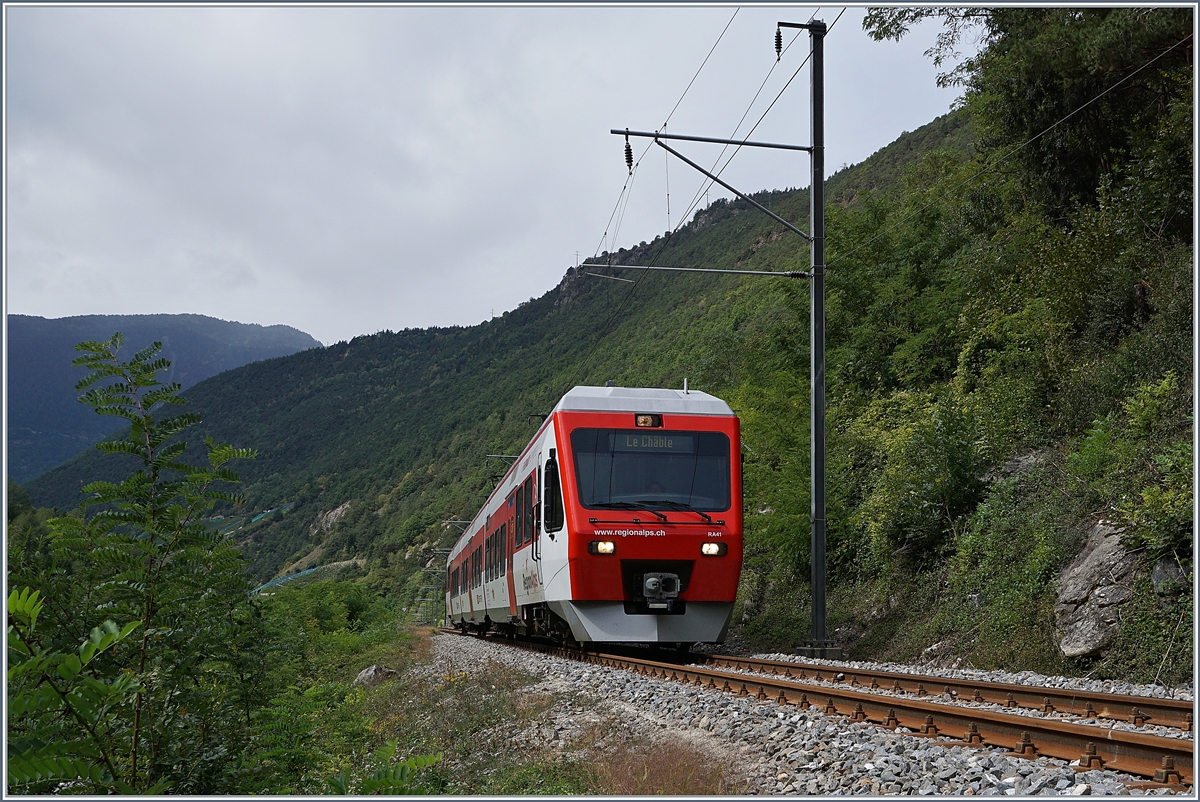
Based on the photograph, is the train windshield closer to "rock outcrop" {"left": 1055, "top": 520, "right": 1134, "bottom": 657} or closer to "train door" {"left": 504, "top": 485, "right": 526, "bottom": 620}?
"train door" {"left": 504, "top": 485, "right": 526, "bottom": 620}

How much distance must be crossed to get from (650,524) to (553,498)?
1430mm

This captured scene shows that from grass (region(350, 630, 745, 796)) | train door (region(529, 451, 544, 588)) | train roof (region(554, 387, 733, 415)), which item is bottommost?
grass (region(350, 630, 745, 796))

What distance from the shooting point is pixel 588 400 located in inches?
484

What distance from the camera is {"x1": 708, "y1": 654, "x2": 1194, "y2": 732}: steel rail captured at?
599cm

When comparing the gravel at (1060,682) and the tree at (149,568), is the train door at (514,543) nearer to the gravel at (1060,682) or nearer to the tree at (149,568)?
the gravel at (1060,682)

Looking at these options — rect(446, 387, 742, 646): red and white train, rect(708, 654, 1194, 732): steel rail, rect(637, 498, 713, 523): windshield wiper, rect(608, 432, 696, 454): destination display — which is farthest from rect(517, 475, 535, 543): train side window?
rect(708, 654, 1194, 732): steel rail

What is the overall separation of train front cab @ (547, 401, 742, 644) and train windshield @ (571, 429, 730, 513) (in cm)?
1

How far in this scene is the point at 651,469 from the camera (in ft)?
39.4

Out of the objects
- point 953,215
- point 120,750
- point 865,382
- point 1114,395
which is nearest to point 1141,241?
point 1114,395

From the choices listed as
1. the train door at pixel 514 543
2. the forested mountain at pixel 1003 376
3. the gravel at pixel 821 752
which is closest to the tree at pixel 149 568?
the forested mountain at pixel 1003 376

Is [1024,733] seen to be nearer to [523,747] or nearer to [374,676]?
[523,747]

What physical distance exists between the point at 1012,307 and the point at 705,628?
10383 mm

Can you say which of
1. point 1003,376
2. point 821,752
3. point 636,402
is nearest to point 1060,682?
point 821,752

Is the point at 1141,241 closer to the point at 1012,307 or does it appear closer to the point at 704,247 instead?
the point at 1012,307
